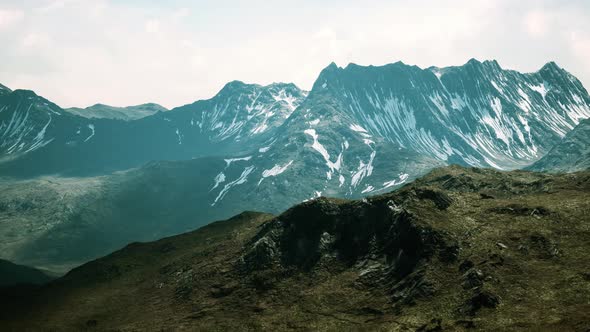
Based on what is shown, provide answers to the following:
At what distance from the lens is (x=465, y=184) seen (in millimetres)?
184375

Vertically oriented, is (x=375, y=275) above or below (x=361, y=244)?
below

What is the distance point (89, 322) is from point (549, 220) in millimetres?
114707

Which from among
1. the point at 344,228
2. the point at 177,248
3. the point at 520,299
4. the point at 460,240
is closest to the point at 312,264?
the point at 344,228

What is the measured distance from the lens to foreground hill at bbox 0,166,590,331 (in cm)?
9600

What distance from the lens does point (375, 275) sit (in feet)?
398

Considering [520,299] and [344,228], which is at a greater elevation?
[344,228]

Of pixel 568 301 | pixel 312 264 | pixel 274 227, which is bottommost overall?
pixel 568 301

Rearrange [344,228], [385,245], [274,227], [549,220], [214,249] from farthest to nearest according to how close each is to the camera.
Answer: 1. [214,249]
2. [274,227]
3. [344,228]
4. [385,245]
5. [549,220]

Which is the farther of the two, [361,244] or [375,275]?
[361,244]

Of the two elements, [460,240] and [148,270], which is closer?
[460,240]

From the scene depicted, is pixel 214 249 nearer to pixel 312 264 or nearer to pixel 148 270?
pixel 148 270

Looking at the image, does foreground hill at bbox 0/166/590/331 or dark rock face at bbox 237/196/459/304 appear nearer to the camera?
foreground hill at bbox 0/166/590/331

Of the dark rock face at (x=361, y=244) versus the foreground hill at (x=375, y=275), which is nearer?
the foreground hill at (x=375, y=275)

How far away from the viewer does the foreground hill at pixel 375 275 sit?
96.0 metres
